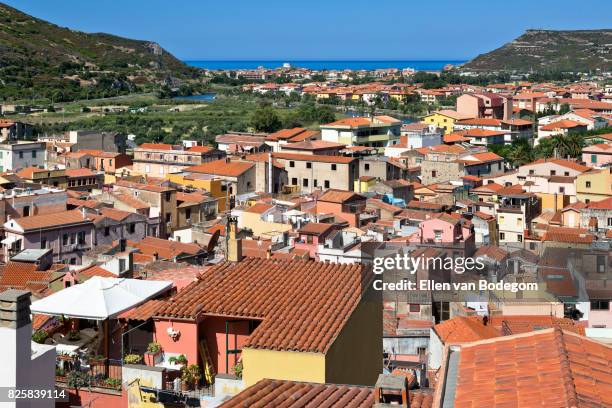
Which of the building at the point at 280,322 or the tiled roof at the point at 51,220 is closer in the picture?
the building at the point at 280,322

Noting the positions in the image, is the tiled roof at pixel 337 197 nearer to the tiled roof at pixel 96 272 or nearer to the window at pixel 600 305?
the window at pixel 600 305

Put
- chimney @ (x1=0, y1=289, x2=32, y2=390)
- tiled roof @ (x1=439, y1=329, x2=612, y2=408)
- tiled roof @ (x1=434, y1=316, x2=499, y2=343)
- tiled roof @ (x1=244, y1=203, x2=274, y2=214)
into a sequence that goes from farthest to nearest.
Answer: tiled roof @ (x1=244, y1=203, x2=274, y2=214), tiled roof @ (x1=434, y1=316, x2=499, y2=343), chimney @ (x1=0, y1=289, x2=32, y2=390), tiled roof @ (x1=439, y1=329, x2=612, y2=408)

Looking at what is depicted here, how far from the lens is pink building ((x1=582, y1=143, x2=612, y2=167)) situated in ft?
153

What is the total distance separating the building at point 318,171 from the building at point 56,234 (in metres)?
16.2

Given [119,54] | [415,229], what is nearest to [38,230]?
[415,229]

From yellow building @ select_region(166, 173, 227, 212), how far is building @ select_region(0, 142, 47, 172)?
7917 millimetres

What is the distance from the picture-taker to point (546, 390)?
5.09 meters

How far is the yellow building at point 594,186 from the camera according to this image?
116 ft

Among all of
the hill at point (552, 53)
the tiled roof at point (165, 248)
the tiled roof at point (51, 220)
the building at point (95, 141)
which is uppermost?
the hill at point (552, 53)

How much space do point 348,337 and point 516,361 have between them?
1909mm

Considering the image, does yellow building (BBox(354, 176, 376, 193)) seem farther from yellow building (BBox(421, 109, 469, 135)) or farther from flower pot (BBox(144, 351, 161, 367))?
flower pot (BBox(144, 351, 161, 367))

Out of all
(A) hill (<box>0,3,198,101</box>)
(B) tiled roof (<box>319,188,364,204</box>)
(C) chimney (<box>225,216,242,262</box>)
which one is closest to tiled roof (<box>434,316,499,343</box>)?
(C) chimney (<box>225,216,242,262</box>)

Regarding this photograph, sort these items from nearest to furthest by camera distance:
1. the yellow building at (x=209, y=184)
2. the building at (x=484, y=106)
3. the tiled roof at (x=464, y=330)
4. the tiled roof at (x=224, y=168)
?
1. the tiled roof at (x=464, y=330)
2. the yellow building at (x=209, y=184)
3. the tiled roof at (x=224, y=168)
4. the building at (x=484, y=106)

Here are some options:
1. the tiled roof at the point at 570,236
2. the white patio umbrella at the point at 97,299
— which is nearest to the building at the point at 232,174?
the tiled roof at the point at 570,236
